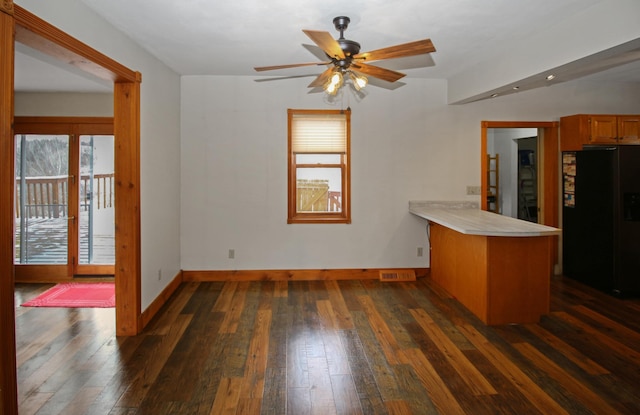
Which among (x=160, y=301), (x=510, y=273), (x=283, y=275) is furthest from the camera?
(x=283, y=275)

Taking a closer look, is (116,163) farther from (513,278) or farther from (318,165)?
(513,278)

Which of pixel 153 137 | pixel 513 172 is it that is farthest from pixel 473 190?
pixel 153 137

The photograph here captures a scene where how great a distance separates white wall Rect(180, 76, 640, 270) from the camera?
17.4ft

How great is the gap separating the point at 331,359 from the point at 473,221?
1.96 metres

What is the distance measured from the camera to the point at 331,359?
317 centimetres

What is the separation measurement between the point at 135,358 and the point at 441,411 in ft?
7.19

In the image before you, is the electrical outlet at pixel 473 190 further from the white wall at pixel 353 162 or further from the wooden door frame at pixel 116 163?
the wooden door frame at pixel 116 163

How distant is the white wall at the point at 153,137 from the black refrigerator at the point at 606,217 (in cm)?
490

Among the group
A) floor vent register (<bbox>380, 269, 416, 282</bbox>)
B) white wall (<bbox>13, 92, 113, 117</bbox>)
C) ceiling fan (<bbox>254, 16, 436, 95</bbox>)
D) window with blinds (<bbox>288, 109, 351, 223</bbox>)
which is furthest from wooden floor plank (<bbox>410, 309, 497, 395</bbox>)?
white wall (<bbox>13, 92, 113, 117</bbox>)

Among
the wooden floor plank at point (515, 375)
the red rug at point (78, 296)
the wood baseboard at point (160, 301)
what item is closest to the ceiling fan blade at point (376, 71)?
the wooden floor plank at point (515, 375)

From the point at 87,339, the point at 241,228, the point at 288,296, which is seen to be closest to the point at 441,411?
the point at 288,296

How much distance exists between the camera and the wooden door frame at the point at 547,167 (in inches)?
217

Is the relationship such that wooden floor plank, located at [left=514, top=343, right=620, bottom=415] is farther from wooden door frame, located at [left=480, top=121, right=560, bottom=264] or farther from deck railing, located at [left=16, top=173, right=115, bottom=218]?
deck railing, located at [left=16, top=173, right=115, bottom=218]

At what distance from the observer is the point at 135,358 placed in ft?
10.4
